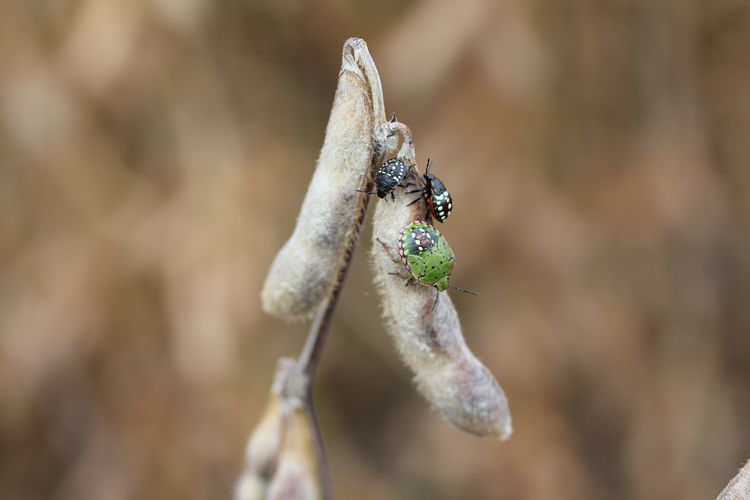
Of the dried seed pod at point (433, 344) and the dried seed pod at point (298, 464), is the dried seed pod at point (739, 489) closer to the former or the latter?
the dried seed pod at point (433, 344)

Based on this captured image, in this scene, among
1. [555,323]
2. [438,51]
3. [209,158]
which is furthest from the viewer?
[555,323]

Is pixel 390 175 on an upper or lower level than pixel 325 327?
upper

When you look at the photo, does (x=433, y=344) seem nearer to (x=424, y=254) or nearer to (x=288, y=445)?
(x=424, y=254)

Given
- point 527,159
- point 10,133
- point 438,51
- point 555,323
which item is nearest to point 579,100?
point 527,159

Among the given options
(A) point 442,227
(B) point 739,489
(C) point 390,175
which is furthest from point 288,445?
(A) point 442,227

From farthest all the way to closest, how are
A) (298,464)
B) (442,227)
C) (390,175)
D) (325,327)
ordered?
(442,227)
(298,464)
(325,327)
(390,175)

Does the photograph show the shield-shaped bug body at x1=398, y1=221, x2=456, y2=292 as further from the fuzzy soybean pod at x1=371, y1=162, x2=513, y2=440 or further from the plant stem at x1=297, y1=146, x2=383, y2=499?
the plant stem at x1=297, y1=146, x2=383, y2=499

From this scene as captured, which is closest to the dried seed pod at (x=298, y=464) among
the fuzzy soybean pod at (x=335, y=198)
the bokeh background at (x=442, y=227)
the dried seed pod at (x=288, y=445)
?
the dried seed pod at (x=288, y=445)

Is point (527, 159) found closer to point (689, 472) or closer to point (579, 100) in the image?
point (579, 100)
